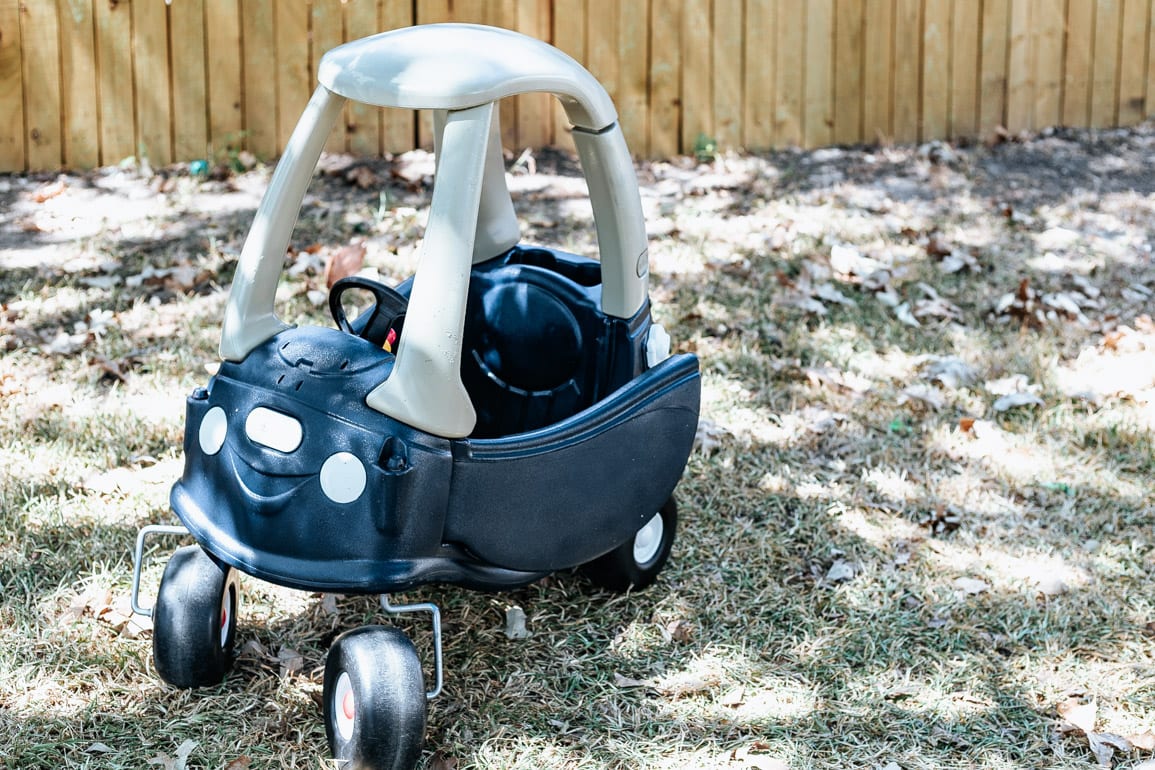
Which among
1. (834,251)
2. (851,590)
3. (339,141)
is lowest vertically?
(851,590)

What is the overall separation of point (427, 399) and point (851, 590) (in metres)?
1.33

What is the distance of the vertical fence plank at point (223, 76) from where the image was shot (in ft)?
17.6

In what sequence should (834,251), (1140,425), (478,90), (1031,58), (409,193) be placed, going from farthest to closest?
(1031,58) → (409,193) → (834,251) → (1140,425) → (478,90)

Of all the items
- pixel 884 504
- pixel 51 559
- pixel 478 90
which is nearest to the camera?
pixel 478 90

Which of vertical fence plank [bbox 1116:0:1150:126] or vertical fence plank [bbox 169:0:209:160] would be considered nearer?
vertical fence plank [bbox 169:0:209:160]

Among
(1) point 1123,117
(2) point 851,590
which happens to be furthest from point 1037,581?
(1) point 1123,117

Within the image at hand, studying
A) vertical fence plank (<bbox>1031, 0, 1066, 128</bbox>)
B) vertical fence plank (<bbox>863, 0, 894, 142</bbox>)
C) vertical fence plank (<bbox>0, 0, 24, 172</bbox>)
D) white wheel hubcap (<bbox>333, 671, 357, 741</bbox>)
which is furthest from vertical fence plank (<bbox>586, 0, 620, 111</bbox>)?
white wheel hubcap (<bbox>333, 671, 357, 741</bbox>)

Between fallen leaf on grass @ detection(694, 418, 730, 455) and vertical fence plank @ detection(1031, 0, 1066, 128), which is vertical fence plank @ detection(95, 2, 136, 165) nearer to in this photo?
fallen leaf on grass @ detection(694, 418, 730, 455)

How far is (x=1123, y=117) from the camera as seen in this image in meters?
6.35

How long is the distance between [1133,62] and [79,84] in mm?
4922

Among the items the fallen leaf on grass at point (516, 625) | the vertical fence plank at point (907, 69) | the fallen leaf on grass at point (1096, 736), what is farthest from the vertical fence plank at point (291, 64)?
the fallen leaf on grass at point (1096, 736)

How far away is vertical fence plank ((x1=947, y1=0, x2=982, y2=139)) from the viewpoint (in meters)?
6.05

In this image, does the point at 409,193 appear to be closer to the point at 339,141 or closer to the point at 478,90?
the point at 339,141

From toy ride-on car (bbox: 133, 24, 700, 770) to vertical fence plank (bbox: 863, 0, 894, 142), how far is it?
3.65 m
